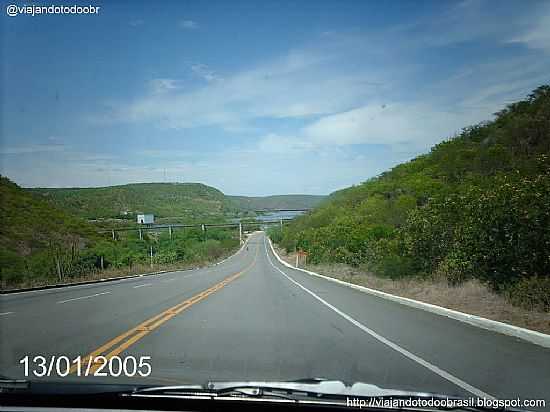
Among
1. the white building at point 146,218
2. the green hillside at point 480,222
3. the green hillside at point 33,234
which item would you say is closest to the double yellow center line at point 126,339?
the green hillside at point 480,222

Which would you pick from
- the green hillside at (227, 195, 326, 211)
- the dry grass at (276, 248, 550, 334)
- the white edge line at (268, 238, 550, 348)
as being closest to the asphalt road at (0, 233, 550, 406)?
the white edge line at (268, 238, 550, 348)

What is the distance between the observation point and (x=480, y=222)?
18469mm

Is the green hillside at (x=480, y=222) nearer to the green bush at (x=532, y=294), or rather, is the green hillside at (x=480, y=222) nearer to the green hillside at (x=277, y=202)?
the green bush at (x=532, y=294)

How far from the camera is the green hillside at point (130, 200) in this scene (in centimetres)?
3022

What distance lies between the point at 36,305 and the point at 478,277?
14255 mm

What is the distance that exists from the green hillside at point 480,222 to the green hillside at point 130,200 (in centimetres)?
1423

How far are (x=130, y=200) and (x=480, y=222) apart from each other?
24.0 m

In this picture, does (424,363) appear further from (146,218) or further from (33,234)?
(146,218)

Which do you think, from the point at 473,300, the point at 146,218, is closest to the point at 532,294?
the point at 473,300

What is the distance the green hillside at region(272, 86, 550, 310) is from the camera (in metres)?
A: 16.4

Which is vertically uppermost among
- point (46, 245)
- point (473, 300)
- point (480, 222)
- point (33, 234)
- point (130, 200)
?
point (130, 200)

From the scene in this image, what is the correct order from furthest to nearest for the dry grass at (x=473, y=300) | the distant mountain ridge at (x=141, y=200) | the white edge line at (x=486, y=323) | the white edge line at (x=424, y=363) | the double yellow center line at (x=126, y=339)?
the distant mountain ridge at (x=141, y=200) < the dry grass at (x=473, y=300) < the white edge line at (x=486, y=323) < the double yellow center line at (x=126, y=339) < the white edge line at (x=424, y=363)

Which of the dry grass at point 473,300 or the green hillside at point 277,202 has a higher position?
the green hillside at point 277,202

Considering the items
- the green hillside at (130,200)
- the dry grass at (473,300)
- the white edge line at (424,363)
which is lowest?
the dry grass at (473,300)
